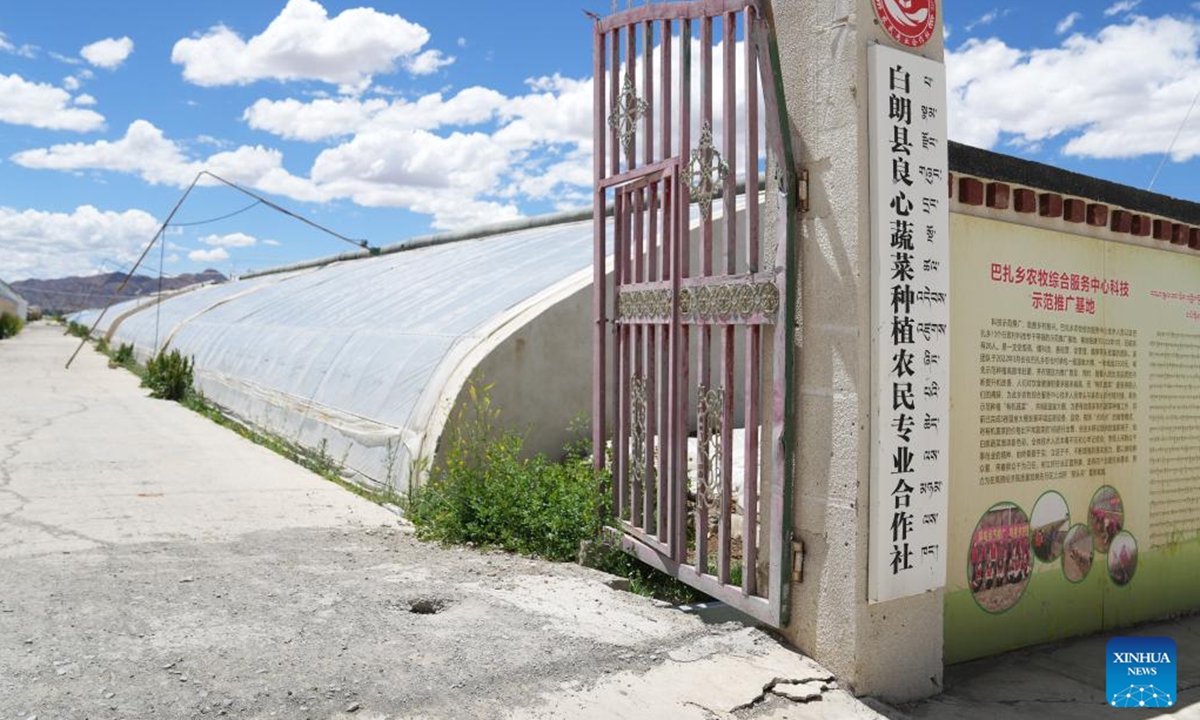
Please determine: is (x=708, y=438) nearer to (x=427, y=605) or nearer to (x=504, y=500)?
(x=427, y=605)

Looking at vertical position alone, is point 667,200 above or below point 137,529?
above

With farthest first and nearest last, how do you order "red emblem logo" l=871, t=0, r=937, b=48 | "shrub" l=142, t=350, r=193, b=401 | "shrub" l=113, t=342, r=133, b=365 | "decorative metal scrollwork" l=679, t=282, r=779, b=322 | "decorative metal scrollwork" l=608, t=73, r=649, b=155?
"shrub" l=113, t=342, r=133, b=365, "shrub" l=142, t=350, r=193, b=401, "decorative metal scrollwork" l=608, t=73, r=649, b=155, "decorative metal scrollwork" l=679, t=282, r=779, b=322, "red emblem logo" l=871, t=0, r=937, b=48

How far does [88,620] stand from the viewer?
473cm

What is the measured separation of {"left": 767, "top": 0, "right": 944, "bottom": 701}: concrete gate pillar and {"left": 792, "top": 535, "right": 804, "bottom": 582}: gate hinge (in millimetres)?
25

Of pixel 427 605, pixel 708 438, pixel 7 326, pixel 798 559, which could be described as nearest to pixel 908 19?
pixel 708 438

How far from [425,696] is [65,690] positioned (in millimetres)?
1467

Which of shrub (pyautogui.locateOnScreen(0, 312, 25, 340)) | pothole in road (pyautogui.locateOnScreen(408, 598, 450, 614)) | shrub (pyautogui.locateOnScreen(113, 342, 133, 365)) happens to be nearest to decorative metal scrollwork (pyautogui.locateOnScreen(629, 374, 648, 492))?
pothole in road (pyautogui.locateOnScreen(408, 598, 450, 614))

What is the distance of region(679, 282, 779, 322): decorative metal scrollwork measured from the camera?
4.67 m

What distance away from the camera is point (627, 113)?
602cm

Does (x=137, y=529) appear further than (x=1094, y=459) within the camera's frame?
Yes

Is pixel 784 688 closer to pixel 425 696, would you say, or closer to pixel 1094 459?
pixel 425 696

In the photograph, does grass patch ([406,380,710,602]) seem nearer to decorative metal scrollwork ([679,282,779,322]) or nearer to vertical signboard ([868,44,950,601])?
decorative metal scrollwork ([679,282,779,322])

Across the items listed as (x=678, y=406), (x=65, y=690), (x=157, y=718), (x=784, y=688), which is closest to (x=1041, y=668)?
(x=784, y=688)

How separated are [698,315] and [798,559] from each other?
57.8 inches
